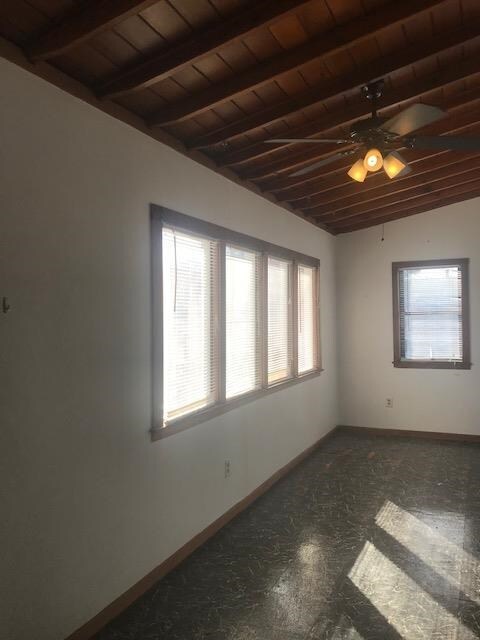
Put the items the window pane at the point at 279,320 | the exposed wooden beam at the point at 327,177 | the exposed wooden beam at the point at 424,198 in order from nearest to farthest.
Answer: the exposed wooden beam at the point at 327,177, the window pane at the point at 279,320, the exposed wooden beam at the point at 424,198

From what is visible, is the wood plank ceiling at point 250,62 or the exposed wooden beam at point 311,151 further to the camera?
the exposed wooden beam at point 311,151

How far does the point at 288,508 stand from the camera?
13.6 feet

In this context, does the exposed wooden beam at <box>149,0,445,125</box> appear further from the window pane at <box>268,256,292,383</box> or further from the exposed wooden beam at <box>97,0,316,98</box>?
the window pane at <box>268,256,292,383</box>

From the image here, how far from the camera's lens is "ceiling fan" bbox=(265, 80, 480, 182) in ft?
8.57

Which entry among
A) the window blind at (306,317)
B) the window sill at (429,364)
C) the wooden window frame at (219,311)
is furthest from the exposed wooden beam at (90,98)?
the window sill at (429,364)

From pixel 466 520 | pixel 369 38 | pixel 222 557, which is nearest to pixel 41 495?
pixel 222 557

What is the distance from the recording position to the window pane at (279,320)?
478cm

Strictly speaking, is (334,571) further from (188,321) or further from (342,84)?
(342,84)

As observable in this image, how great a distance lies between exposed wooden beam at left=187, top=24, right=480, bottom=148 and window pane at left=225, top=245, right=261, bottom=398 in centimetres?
93

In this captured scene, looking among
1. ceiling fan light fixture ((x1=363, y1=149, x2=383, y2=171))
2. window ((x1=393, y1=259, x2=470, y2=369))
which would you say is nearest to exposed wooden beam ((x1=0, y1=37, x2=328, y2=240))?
ceiling fan light fixture ((x1=363, y1=149, x2=383, y2=171))

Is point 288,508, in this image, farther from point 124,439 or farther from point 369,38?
point 369,38

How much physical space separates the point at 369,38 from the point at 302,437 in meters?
3.98

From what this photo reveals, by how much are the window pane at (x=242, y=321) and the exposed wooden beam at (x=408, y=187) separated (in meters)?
1.61

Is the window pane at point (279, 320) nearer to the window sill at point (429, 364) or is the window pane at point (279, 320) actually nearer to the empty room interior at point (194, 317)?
the empty room interior at point (194, 317)
